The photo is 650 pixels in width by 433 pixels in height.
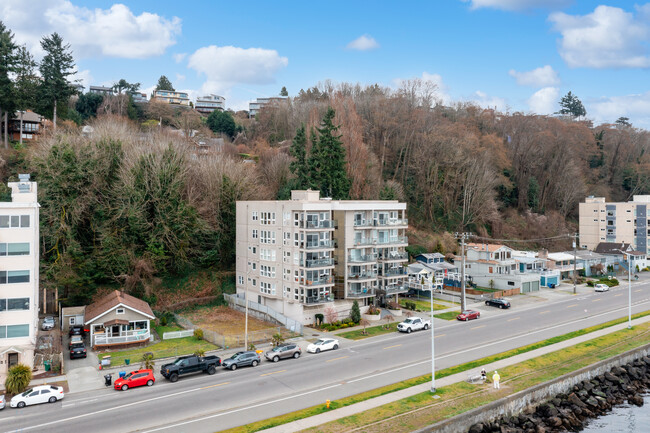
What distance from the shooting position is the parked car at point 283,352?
37.2 meters

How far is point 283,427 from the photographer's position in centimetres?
2445

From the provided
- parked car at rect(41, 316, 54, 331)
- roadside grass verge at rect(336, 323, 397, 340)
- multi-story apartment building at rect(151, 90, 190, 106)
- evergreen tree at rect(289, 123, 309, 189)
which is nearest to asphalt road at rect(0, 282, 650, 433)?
roadside grass verge at rect(336, 323, 397, 340)

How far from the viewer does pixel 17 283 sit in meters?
35.0

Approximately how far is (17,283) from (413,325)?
3428 centimetres

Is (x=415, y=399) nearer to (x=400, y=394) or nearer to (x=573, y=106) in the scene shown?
(x=400, y=394)

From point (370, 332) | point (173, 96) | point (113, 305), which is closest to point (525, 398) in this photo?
point (370, 332)

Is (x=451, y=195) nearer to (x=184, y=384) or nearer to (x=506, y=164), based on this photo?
(x=506, y=164)

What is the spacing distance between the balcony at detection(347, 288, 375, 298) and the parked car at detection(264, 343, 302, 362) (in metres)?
13.0

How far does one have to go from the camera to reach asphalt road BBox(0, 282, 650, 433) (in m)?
25.8

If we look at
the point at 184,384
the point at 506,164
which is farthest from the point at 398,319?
the point at 506,164

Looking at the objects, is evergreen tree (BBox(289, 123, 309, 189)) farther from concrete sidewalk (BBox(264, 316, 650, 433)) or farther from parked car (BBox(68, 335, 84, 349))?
concrete sidewalk (BBox(264, 316, 650, 433))

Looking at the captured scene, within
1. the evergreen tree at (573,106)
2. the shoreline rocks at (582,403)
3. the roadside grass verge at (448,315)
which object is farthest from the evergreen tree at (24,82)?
the evergreen tree at (573,106)

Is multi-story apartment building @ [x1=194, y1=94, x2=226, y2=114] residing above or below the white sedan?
above

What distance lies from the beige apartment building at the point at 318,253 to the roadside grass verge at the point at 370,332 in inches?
158
